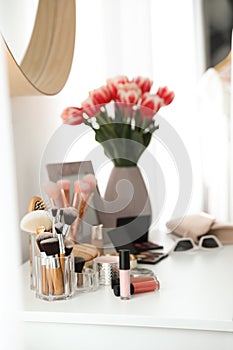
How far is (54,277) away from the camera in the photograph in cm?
115

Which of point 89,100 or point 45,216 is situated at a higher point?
point 89,100

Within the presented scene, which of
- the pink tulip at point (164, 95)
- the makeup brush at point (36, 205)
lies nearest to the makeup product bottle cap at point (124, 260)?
the makeup brush at point (36, 205)

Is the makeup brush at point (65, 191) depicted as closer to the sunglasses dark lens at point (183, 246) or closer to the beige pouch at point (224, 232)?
the sunglasses dark lens at point (183, 246)

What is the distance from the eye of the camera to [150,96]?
1.52 meters

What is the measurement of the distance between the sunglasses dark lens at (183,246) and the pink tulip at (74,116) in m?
0.40

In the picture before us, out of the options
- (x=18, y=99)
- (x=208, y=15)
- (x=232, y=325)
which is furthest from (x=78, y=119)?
(x=208, y=15)

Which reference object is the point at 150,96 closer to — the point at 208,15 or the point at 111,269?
the point at 111,269

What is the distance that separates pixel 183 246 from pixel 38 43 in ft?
2.04

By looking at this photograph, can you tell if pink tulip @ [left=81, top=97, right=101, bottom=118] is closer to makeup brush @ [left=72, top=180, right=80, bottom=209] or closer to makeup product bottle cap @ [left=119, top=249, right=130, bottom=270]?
makeup brush @ [left=72, top=180, right=80, bottom=209]

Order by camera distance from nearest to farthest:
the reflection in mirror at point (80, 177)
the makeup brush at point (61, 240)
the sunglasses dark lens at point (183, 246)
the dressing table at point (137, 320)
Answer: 1. the dressing table at point (137, 320)
2. the makeup brush at point (61, 240)
3. the reflection in mirror at point (80, 177)
4. the sunglasses dark lens at point (183, 246)

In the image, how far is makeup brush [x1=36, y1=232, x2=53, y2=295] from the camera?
1.15 metres

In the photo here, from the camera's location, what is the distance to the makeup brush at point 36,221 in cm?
120

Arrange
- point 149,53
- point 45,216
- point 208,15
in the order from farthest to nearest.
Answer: point 208,15 → point 149,53 → point 45,216

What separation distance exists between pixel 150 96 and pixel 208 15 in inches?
31.9
